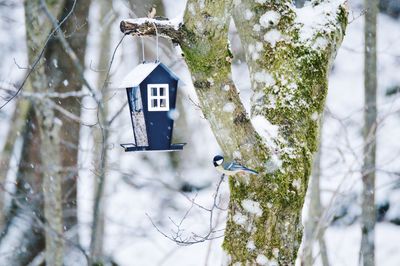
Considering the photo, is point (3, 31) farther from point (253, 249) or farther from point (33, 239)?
point (253, 249)

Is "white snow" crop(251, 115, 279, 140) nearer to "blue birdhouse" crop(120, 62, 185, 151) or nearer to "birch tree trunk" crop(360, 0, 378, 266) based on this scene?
"blue birdhouse" crop(120, 62, 185, 151)

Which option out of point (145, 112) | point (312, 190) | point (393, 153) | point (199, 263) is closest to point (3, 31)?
point (199, 263)

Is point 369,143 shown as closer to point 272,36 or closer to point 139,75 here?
point 272,36

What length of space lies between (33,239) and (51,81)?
2128mm

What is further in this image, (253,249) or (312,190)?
(312,190)

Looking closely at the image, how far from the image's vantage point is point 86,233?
8828 millimetres

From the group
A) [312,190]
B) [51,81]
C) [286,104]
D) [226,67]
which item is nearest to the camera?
[226,67]

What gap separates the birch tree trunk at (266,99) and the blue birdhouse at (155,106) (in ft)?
0.47

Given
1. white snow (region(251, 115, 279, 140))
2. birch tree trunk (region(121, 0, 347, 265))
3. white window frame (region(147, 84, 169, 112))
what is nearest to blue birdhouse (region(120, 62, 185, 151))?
white window frame (region(147, 84, 169, 112))

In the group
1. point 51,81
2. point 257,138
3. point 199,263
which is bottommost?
point 199,263

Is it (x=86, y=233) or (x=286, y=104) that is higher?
(x=286, y=104)

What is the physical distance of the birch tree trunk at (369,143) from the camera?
6383mm

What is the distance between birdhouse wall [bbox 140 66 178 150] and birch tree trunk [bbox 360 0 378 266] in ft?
12.6

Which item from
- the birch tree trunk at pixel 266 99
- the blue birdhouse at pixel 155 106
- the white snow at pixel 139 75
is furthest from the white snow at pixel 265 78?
the white snow at pixel 139 75
